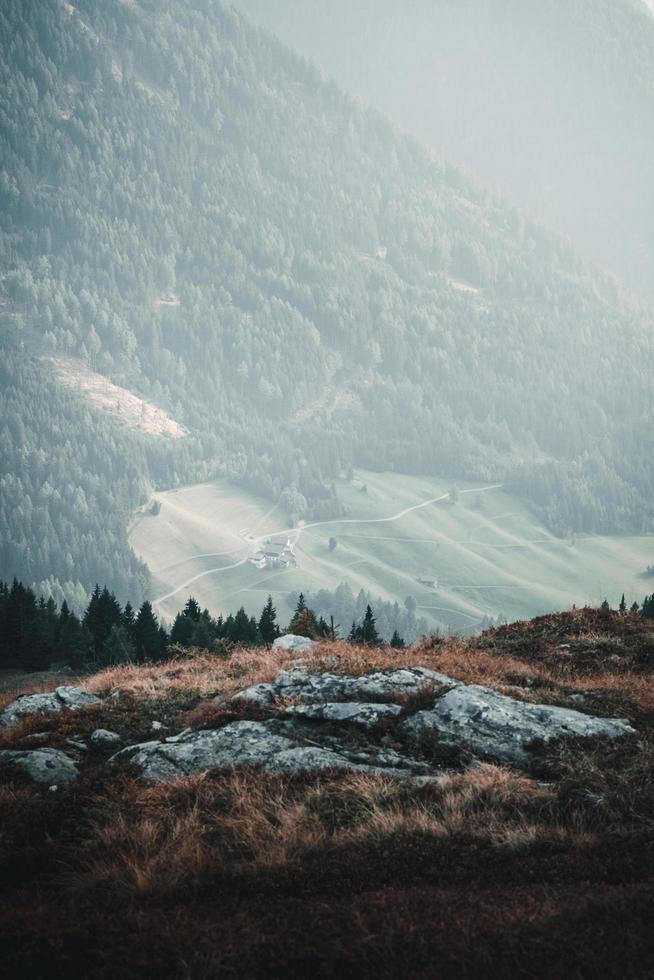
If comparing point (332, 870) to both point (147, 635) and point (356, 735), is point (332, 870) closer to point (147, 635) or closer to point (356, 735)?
point (356, 735)

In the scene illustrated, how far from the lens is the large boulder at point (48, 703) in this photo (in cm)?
1556

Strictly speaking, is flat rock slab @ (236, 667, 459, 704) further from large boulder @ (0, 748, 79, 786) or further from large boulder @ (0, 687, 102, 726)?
large boulder @ (0, 687, 102, 726)

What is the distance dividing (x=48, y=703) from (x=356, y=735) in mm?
8557

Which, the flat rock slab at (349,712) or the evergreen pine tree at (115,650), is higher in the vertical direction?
the flat rock slab at (349,712)

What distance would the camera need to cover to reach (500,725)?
1259 cm

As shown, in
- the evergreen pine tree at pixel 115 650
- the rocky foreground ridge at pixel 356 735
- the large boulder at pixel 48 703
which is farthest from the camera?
the evergreen pine tree at pixel 115 650

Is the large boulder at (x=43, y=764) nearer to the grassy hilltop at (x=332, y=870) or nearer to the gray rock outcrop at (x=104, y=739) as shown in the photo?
the grassy hilltop at (x=332, y=870)

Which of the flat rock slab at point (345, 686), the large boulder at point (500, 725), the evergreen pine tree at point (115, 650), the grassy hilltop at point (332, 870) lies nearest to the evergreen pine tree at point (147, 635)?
the evergreen pine tree at point (115, 650)

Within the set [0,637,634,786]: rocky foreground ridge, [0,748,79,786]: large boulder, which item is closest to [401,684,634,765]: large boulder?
[0,637,634,786]: rocky foreground ridge

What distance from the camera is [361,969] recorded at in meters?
5.85

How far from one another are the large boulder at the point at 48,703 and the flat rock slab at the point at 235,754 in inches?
156

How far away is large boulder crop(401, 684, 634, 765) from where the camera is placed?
39.7ft

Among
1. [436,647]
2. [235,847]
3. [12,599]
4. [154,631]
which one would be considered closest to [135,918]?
[235,847]

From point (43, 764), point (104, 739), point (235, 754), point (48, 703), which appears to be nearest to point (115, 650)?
point (48, 703)
